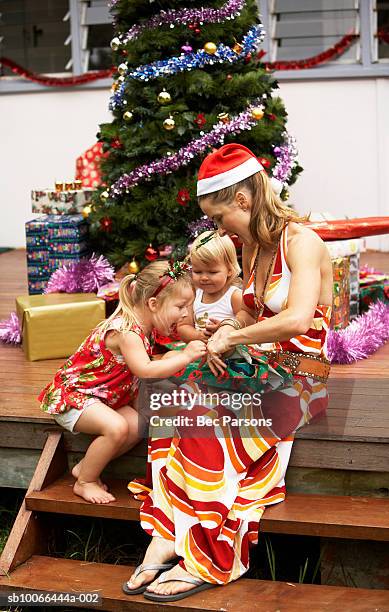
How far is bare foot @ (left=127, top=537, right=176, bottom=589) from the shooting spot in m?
2.53

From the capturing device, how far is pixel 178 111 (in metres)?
4.11

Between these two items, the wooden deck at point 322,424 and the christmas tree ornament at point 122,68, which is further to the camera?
the christmas tree ornament at point 122,68

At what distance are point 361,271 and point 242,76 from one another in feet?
3.84

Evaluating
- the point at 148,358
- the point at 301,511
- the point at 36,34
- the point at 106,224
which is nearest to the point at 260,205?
the point at 148,358

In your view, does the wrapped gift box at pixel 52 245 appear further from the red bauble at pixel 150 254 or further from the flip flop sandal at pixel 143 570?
the flip flop sandal at pixel 143 570

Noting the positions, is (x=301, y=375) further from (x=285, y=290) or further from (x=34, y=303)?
(x=34, y=303)

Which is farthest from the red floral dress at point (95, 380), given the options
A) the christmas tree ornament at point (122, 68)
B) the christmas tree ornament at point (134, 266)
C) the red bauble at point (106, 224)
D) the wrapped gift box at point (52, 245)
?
the christmas tree ornament at point (122, 68)

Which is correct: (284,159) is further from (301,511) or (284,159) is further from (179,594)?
(179,594)

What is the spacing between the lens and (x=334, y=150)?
6223 millimetres

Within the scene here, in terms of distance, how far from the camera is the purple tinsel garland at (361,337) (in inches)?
144

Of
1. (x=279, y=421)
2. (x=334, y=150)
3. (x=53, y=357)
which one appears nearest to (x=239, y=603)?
(x=279, y=421)

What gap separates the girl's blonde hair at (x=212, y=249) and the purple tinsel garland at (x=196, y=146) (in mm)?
775

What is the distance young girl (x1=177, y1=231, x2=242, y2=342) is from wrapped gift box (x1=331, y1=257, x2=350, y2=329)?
0.52m

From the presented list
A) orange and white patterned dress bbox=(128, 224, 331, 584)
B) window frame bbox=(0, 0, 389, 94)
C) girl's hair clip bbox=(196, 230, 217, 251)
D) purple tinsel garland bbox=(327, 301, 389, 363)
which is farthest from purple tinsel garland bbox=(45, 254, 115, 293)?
window frame bbox=(0, 0, 389, 94)
